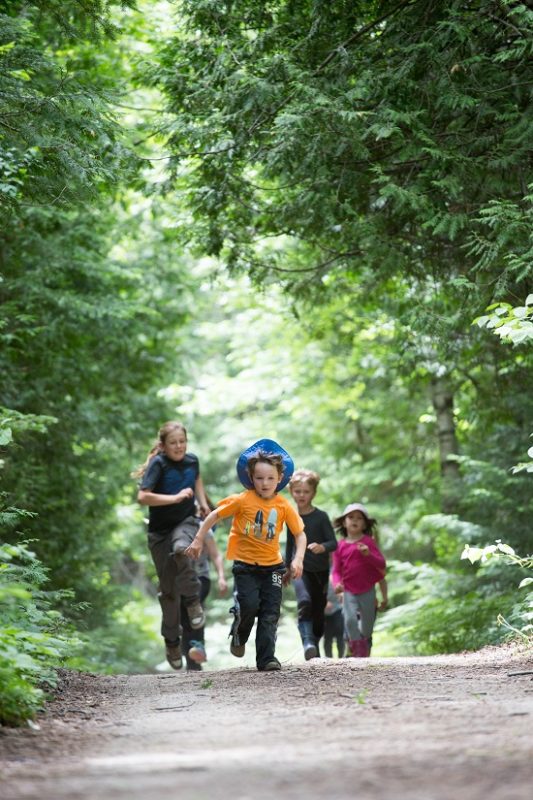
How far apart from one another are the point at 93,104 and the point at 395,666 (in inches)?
225

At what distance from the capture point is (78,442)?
17953 mm

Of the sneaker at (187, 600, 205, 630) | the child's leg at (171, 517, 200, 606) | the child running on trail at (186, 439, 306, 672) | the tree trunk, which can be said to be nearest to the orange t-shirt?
the child running on trail at (186, 439, 306, 672)

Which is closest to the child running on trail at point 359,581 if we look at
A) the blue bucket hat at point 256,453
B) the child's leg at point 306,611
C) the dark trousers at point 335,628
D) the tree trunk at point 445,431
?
the child's leg at point 306,611

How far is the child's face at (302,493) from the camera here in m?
11.1

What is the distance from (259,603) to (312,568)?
2.19 metres

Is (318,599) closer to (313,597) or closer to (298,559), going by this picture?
(313,597)

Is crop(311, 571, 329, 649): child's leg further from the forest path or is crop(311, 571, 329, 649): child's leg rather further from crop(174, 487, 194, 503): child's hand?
the forest path

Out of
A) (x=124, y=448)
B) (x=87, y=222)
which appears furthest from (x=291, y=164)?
(x=124, y=448)

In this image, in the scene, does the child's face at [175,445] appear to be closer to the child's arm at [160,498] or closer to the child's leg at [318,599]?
the child's arm at [160,498]

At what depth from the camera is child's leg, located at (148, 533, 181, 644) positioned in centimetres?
1048

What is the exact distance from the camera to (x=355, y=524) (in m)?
11.9

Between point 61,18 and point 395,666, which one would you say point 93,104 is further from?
point 395,666

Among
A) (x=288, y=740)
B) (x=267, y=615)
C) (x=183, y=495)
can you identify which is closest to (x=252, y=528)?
(x=267, y=615)

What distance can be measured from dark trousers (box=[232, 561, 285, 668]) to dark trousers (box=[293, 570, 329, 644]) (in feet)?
6.67
